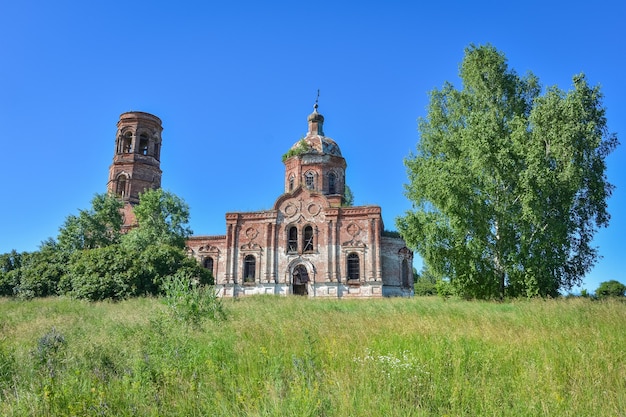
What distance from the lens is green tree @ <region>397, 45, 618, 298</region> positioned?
15.6 metres

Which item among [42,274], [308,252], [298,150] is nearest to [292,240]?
[308,252]

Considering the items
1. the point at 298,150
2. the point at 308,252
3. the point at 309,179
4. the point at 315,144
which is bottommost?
the point at 308,252

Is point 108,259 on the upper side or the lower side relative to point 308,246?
lower

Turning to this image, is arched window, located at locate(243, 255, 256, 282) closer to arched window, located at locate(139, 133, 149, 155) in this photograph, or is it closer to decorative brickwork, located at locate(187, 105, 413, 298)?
decorative brickwork, located at locate(187, 105, 413, 298)

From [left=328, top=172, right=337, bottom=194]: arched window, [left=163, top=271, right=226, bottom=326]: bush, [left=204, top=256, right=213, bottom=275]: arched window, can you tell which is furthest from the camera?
[left=328, top=172, right=337, bottom=194]: arched window

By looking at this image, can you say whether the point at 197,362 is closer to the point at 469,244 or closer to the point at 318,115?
the point at 469,244

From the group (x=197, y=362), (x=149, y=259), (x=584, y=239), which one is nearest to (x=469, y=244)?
(x=584, y=239)

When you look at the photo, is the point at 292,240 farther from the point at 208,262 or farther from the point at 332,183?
the point at 208,262

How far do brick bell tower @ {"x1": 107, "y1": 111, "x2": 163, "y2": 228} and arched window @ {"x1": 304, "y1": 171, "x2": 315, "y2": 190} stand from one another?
12.3m

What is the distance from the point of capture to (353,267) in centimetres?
2884

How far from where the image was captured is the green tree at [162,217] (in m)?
28.8

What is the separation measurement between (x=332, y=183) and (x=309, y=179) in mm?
1868

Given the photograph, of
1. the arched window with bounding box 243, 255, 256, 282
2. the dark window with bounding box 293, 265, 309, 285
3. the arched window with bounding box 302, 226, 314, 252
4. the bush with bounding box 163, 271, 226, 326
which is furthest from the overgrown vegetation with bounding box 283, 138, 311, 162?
the bush with bounding box 163, 271, 226, 326

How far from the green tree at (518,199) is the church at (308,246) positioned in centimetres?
1112
